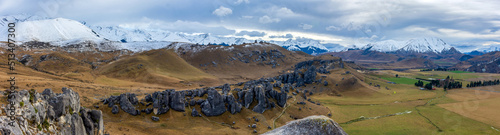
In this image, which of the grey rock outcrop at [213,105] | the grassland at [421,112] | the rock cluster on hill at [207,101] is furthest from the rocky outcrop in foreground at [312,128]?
the grassland at [421,112]

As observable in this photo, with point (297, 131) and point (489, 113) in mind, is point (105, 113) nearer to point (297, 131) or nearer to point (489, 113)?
point (297, 131)

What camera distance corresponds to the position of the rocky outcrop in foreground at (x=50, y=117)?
24.7 m

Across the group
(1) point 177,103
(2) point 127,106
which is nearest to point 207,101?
(1) point 177,103

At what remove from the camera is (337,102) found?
119688 millimetres

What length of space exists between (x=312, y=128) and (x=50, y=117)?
33054 millimetres

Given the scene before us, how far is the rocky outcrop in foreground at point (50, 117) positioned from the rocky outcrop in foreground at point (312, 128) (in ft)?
85.0

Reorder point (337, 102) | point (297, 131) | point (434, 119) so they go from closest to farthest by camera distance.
→ point (297, 131) → point (434, 119) → point (337, 102)

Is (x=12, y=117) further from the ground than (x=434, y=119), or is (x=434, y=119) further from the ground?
(x=12, y=117)

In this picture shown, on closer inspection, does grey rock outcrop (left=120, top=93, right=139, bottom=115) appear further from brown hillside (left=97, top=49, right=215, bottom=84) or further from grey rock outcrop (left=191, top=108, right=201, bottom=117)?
brown hillside (left=97, top=49, right=215, bottom=84)

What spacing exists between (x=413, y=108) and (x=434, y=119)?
57.7ft

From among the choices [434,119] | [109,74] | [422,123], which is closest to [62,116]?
[422,123]

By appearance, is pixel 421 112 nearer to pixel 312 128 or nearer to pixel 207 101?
pixel 207 101

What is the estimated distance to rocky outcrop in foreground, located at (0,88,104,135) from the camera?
24703mm

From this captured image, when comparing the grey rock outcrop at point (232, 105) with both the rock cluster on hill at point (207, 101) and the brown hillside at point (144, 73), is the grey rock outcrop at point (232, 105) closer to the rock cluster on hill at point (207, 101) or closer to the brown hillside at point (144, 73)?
the rock cluster on hill at point (207, 101)
